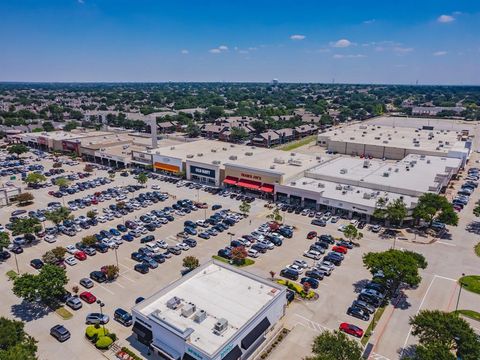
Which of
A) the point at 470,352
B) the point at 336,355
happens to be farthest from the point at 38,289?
the point at 470,352

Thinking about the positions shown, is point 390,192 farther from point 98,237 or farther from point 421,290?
point 98,237

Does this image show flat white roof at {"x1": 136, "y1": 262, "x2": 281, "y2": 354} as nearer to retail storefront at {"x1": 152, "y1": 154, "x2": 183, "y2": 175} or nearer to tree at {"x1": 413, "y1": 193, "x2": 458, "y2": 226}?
tree at {"x1": 413, "y1": 193, "x2": 458, "y2": 226}

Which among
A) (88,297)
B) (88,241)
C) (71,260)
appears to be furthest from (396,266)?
(71,260)

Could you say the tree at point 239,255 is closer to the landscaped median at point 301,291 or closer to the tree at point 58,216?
the landscaped median at point 301,291

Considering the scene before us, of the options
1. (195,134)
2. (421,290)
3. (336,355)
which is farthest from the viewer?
(195,134)

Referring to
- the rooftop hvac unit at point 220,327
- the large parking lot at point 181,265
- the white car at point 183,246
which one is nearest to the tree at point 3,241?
the large parking lot at point 181,265

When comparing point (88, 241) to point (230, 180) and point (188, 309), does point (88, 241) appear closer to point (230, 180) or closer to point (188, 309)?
point (188, 309)

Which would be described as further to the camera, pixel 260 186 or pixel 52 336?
pixel 260 186
